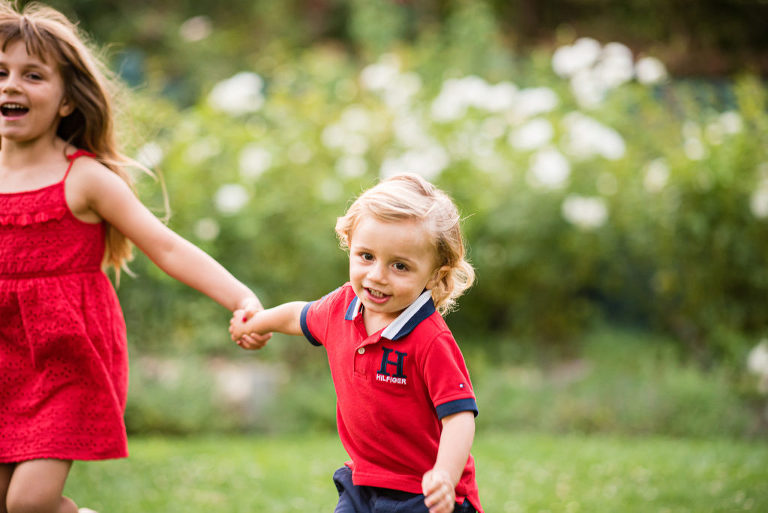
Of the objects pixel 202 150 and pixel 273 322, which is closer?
pixel 273 322

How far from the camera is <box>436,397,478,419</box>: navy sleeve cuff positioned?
2.16 metres

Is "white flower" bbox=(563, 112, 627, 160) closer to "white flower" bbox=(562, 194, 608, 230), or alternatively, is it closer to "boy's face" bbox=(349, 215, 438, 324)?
"white flower" bbox=(562, 194, 608, 230)

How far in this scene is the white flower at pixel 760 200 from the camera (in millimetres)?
5898

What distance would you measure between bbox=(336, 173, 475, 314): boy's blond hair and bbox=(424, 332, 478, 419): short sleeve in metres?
0.19

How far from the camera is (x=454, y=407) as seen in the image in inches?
85.1

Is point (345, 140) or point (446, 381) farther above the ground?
point (446, 381)

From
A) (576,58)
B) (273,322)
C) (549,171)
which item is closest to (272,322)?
(273,322)

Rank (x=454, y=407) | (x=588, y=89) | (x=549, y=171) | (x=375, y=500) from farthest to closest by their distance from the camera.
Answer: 1. (x=588, y=89)
2. (x=549, y=171)
3. (x=375, y=500)
4. (x=454, y=407)

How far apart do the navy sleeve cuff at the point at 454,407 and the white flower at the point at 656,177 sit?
14.7 ft

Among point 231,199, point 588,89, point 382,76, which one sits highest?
point 588,89

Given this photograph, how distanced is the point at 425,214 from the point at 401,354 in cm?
36

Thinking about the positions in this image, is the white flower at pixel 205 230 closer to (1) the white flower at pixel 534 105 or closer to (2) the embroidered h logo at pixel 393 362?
(1) the white flower at pixel 534 105

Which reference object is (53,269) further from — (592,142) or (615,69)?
(615,69)

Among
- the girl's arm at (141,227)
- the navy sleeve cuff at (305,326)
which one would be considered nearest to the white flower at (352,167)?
the girl's arm at (141,227)
